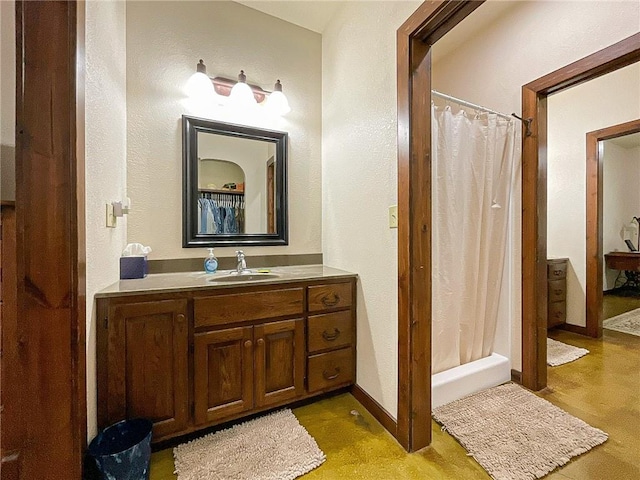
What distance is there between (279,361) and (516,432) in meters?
1.30

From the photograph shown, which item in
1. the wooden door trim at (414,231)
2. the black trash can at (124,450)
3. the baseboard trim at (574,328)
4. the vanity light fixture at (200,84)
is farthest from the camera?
the baseboard trim at (574,328)

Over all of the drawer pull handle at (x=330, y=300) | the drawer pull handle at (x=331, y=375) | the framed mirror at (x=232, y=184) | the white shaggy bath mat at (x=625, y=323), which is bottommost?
the white shaggy bath mat at (x=625, y=323)

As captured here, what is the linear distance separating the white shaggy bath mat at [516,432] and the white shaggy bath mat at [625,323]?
2162mm

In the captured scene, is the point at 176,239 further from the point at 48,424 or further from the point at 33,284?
the point at 48,424

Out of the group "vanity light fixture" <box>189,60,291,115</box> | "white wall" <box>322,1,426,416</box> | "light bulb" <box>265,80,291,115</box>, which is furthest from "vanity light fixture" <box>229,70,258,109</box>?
"white wall" <box>322,1,426,416</box>

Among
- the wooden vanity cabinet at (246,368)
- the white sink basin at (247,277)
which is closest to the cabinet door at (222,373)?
the wooden vanity cabinet at (246,368)

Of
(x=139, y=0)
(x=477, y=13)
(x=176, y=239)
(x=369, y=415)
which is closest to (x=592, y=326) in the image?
(x=369, y=415)

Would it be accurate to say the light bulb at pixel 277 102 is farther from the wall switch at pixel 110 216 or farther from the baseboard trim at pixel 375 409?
the baseboard trim at pixel 375 409

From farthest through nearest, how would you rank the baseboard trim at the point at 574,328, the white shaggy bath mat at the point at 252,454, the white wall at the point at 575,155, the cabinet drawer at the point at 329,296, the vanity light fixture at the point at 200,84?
the baseboard trim at the point at 574,328 → the white wall at the point at 575,155 → the vanity light fixture at the point at 200,84 → the cabinet drawer at the point at 329,296 → the white shaggy bath mat at the point at 252,454

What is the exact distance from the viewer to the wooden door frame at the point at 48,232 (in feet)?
2.82

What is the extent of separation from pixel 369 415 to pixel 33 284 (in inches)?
65.1

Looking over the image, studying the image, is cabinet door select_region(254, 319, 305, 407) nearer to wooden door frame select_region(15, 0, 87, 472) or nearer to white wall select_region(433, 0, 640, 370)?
wooden door frame select_region(15, 0, 87, 472)

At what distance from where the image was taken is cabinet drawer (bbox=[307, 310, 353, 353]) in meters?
1.67

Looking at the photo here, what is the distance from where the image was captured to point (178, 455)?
133cm
